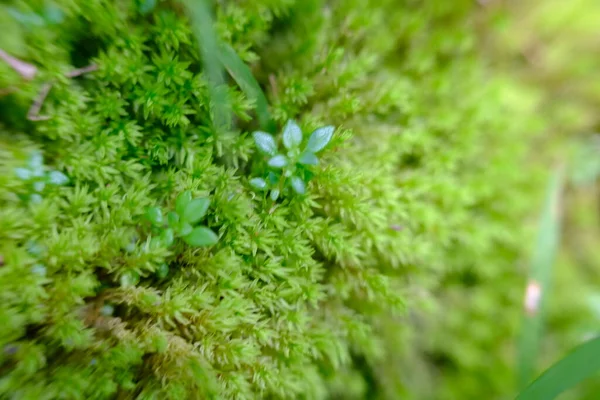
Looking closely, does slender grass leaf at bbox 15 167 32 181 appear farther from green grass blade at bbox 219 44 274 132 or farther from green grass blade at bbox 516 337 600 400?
green grass blade at bbox 516 337 600 400

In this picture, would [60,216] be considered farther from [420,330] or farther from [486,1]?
[486,1]

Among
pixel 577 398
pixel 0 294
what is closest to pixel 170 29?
pixel 0 294

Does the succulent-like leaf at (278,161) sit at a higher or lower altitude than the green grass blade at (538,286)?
higher

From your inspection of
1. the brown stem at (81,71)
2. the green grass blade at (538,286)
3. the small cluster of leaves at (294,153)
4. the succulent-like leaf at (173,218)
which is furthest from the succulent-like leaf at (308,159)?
the green grass blade at (538,286)

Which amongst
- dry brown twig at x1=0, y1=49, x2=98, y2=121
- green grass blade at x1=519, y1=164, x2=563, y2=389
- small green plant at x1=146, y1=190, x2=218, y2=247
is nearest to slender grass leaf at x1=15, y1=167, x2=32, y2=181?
dry brown twig at x1=0, y1=49, x2=98, y2=121

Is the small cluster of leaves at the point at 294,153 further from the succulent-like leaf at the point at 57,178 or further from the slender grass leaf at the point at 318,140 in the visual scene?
the succulent-like leaf at the point at 57,178

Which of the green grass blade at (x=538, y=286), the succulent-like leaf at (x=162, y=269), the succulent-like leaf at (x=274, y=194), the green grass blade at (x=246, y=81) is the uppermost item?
the green grass blade at (x=246, y=81)

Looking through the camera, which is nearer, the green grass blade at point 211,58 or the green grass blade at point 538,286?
the green grass blade at point 211,58

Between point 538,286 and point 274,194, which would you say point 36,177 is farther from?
point 538,286
